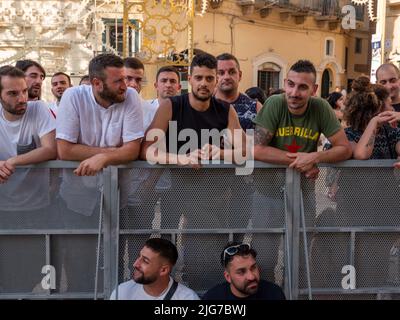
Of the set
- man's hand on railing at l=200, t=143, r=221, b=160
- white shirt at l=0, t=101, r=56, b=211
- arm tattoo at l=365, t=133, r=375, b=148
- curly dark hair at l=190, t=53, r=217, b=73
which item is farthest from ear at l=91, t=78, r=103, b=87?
arm tattoo at l=365, t=133, r=375, b=148

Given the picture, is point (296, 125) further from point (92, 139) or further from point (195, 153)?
point (92, 139)

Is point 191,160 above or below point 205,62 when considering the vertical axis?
below

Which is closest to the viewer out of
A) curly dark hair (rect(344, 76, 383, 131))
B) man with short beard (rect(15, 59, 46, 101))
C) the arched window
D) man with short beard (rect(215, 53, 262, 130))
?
curly dark hair (rect(344, 76, 383, 131))

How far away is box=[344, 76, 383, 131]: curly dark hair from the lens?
4.49m

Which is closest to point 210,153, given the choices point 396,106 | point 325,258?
point 325,258

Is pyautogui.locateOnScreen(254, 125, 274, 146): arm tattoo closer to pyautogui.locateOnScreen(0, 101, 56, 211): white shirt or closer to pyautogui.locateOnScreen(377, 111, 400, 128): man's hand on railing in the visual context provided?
pyautogui.locateOnScreen(377, 111, 400, 128): man's hand on railing

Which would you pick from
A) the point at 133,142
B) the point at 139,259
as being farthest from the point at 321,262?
the point at 133,142

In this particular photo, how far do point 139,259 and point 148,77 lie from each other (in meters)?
13.9

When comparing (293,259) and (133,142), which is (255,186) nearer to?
(293,259)

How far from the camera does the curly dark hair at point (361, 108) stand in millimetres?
4493

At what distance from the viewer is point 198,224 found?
3955 mm

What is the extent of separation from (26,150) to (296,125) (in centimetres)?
211

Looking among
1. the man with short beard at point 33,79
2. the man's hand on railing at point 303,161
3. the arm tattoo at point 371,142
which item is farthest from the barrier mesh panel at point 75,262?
the man with short beard at point 33,79

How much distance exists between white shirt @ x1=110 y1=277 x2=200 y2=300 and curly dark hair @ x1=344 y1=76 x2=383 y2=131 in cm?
→ 198
